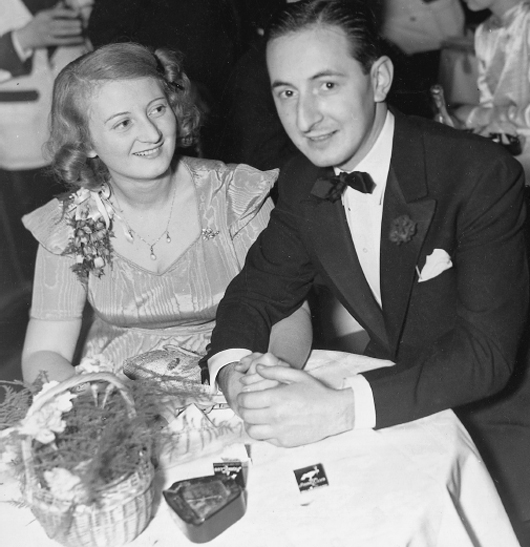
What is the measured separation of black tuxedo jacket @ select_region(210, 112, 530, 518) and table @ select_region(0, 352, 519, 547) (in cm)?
10

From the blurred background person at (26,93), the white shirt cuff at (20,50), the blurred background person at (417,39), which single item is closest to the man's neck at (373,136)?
the blurred background person at (417,39)

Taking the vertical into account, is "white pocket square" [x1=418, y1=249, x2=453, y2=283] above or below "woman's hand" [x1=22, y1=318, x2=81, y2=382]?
above

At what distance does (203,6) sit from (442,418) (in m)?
2.67

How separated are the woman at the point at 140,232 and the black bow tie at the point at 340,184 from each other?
513 millimetres

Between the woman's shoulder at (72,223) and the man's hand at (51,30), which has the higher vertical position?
the man's hand at (51,30)

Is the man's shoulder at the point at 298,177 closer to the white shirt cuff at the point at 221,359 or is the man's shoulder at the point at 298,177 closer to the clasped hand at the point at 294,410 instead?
the white shirt cuff at the point at 221,359

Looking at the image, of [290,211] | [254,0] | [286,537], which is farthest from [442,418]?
[254,0]

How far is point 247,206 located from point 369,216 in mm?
601

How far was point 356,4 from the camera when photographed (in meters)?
1.75

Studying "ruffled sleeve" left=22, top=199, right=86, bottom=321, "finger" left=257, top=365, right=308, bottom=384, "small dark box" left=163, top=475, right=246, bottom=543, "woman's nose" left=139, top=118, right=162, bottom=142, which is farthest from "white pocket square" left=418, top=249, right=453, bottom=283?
"ruffled sleeve" left=22, top=199, right=86, bottom=321

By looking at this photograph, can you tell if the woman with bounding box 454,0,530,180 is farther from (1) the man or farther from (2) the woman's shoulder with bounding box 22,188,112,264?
(2) the woman's shoulder with bounding box 22,188,112,264

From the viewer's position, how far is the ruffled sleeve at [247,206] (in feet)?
7.79

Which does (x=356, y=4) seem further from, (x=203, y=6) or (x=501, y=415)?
(x=203, y=6)

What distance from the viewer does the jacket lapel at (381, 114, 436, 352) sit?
170 cm
